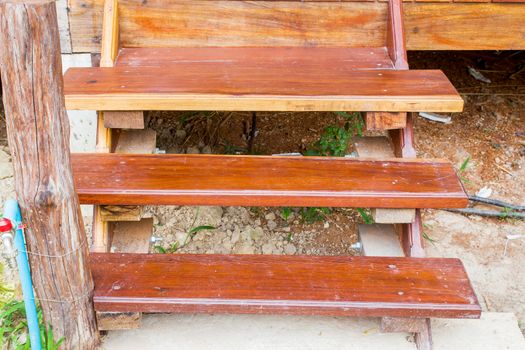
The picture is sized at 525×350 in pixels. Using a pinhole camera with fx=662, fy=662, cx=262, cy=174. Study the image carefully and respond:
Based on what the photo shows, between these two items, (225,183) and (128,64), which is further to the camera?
(128,64)

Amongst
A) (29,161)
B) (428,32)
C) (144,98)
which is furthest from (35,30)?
(428,32)

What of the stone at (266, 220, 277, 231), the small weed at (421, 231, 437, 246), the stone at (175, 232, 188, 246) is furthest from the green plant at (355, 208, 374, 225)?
the stone at (175, 232, 188, 246)

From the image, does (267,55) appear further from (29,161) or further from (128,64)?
(29,161)

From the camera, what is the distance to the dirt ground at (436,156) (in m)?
3.42

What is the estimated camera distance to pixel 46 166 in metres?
1.90

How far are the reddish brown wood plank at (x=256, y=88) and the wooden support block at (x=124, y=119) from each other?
52mm

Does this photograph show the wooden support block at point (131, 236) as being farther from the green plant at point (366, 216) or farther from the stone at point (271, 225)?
the green plant at point (366, 216)

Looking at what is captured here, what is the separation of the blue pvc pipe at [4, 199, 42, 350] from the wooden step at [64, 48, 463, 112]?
0.73 meters

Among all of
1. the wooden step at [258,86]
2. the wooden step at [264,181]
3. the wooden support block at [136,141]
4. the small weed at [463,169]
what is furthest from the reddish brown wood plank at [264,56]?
the small weed at [463,169]

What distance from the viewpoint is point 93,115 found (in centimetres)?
337

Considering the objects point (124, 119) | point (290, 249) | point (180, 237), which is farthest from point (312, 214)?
point (124, 119)

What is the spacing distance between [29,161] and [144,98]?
0.80 m

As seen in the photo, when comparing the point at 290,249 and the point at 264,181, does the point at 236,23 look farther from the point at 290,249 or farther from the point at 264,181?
the point at 290,249

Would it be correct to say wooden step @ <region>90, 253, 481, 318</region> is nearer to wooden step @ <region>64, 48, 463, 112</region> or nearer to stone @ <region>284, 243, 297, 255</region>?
wooden step @ <region>64, 48, 463, 112</region>
